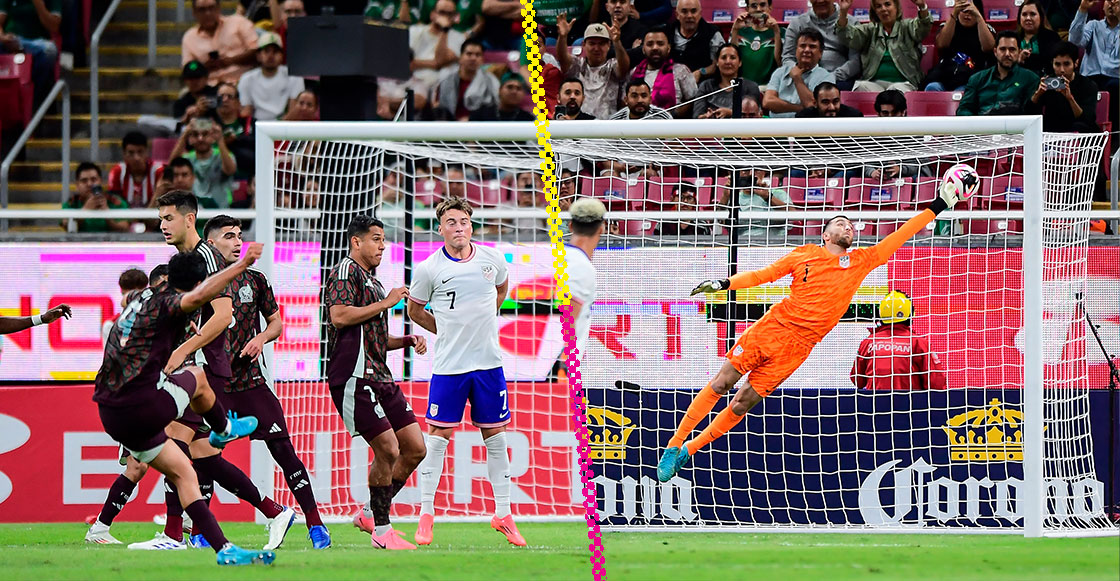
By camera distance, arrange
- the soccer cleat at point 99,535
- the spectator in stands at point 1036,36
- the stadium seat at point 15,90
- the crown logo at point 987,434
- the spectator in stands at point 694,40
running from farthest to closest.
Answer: the stadium seat at point 15,90 → the spectator in stands at point 694,40 → the spectator in stands at point 1036,36 → the crown logo at point 987,434 → the soccer cleat at point 99,535

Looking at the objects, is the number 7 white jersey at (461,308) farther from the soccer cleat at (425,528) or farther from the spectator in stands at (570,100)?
the spectator in stands at (570,100)

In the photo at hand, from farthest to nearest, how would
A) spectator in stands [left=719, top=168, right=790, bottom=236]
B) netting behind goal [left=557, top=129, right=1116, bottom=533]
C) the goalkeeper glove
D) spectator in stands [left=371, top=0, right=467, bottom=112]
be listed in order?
spectator in stands [left=371, top=0, right=467, bottom=112]
spectator in stands [left=719, top=168, right=790, bottom=236]
netting behind goal [left=557, top=129, right=1116, bottom=533]
the goalkeeper glove

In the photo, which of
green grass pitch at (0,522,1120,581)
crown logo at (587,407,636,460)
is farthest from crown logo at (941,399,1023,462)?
crown logo at (587,407,636,460)

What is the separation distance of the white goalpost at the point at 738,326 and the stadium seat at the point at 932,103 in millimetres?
1418

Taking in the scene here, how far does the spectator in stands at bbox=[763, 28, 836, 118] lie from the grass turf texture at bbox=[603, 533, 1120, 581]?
4.90 metres

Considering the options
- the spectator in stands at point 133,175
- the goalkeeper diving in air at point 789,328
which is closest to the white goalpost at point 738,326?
the goalkeeper diving in air at point 789,328

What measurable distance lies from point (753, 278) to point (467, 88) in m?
5.82

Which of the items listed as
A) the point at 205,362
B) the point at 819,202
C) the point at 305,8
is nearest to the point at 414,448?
the point at 205,362

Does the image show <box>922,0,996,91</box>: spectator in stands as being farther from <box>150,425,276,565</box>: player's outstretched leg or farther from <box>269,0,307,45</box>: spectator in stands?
<box>150,425,276,565</box>: player's outstretched leg

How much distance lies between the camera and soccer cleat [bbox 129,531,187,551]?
25.7 feet

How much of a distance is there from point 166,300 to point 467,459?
364 cm

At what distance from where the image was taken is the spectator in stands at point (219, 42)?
14562mm

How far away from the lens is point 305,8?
47.8 feet

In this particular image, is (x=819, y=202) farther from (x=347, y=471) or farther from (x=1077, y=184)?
(x=347, y=471)
